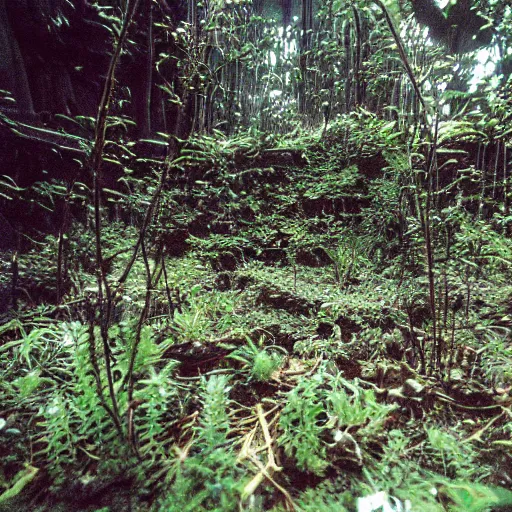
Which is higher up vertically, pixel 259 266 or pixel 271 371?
pixel 259 266

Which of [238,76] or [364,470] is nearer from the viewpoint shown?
[364,470]

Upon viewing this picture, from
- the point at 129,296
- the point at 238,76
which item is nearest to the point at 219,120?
the point at 238,76

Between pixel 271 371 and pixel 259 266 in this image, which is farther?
pixel 259 266

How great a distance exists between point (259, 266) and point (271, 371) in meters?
1.39

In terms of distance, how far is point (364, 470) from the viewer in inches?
43.5

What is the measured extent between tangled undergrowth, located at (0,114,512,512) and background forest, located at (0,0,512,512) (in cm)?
1

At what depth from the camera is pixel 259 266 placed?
290 cm

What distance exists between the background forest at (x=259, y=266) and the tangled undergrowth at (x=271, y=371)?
0.04 ft

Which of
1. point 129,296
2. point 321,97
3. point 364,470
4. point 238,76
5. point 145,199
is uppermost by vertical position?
point 238,76

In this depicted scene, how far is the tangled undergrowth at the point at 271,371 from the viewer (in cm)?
107

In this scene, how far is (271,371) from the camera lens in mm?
1591

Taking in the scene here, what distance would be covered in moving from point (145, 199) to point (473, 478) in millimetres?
3240

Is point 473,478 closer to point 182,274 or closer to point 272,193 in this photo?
point 182,274

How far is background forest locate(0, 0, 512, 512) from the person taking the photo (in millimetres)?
1121
